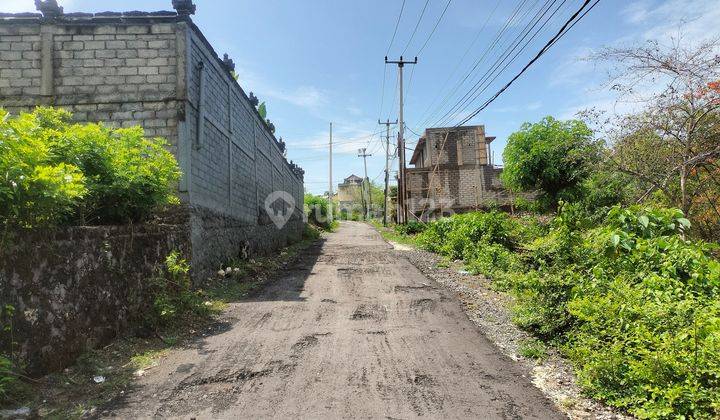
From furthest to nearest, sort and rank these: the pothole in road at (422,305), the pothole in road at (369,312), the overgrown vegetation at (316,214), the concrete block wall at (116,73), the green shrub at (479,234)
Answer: the overgrown vegetation at (316,214)
the green shrub at (479,234)
the concrete block wall at (116,73)
the pothole in road at (422,305)
the pothole in road at (369,312)

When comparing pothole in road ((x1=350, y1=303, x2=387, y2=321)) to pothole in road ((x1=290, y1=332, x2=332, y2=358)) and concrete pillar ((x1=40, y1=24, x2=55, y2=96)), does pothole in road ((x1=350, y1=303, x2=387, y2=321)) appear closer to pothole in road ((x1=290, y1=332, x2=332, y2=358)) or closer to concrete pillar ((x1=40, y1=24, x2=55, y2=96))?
pothole in road ((x1=290, y1=332, x2=332, y2=358))

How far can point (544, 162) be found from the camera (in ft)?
59.6

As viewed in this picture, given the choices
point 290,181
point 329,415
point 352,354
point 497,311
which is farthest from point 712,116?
point 290,181

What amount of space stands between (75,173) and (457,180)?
81.9 feet

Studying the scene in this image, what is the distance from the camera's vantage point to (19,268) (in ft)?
12.5

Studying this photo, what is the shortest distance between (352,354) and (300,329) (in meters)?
1.24

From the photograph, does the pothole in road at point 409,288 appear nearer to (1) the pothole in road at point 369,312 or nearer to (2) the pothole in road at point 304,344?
(1) the pothole in road at point 369,312

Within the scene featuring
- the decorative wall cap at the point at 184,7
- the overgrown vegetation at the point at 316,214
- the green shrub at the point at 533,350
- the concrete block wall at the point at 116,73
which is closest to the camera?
the green shrub at the point at 533,350

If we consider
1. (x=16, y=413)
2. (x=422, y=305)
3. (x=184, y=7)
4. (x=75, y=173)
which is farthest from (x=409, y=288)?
(x=184, y=7)

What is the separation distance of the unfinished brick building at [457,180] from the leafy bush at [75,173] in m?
21.4

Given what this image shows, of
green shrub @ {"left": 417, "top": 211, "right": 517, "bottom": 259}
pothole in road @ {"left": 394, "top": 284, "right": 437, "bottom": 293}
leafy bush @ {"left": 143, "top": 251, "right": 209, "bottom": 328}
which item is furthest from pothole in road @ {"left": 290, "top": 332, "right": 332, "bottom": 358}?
green shrub @ {"left": 417, "top": 211, "right": 517, "bottom": 259}

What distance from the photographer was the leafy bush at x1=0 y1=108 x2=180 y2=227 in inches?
144

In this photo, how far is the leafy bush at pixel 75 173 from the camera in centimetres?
366

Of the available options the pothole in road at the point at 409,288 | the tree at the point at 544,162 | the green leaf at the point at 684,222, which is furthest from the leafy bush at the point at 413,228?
the green leaf at the point at 684,222
